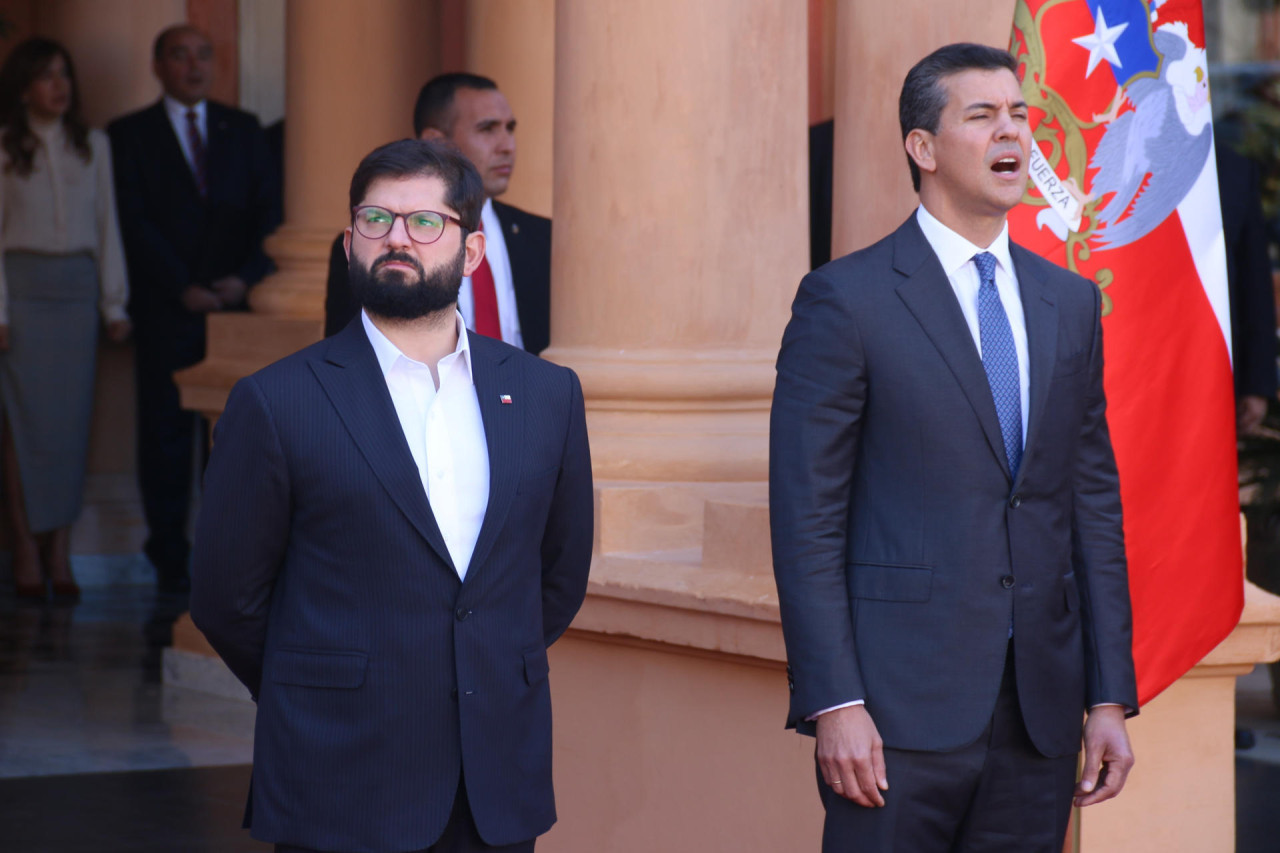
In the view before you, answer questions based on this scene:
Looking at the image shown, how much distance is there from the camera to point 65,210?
31.2ft

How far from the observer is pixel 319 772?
111 inches

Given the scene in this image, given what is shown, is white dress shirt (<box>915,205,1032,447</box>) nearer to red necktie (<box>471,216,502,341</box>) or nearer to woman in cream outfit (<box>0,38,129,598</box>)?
red necktie (<box>471,216,502,341</box>)

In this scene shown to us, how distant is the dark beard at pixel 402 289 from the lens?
2.90 m

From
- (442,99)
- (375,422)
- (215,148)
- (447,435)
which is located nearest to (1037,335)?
(447,435)

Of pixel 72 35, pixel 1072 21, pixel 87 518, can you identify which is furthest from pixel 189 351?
pixel 1072 21

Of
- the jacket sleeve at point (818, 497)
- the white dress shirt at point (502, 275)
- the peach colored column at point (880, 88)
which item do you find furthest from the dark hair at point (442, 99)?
the jacket sleeve at point (818, 497)

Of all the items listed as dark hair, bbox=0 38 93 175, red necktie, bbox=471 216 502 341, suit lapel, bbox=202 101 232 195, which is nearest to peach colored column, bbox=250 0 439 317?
suit lapel, bbox=202 101 232 195

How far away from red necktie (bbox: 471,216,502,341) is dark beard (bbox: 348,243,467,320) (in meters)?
2.46

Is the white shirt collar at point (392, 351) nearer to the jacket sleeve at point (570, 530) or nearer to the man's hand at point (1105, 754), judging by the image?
the jacket sleeve at point (570, 530)

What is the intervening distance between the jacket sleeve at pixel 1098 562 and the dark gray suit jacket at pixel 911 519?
0.34 feet

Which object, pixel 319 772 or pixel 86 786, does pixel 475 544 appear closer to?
pixel 319 772

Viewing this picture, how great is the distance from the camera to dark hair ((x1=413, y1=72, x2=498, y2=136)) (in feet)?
18.4

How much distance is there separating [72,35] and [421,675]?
8.08 metres

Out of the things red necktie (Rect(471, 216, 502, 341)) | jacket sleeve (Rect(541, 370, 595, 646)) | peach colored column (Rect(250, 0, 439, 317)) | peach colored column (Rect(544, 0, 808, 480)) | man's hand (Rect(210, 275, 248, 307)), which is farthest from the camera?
man's hand (Rect(210, 275, 248, 307))
